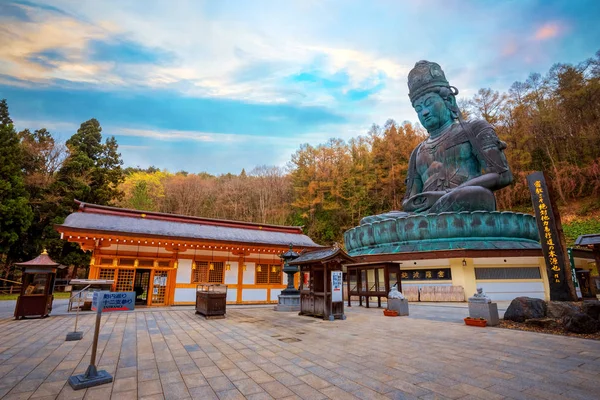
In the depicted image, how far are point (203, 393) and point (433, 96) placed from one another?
1795cm

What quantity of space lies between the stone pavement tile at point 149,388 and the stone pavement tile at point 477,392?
3298mm

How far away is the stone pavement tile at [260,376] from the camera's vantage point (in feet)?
11.3

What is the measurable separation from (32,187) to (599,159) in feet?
148

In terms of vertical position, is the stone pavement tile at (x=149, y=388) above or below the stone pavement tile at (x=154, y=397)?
below

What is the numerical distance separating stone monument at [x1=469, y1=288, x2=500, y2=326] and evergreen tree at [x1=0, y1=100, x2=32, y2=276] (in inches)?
965

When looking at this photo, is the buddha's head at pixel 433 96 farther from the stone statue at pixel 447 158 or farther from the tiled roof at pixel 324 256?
the tiled roof at pixel 324 256

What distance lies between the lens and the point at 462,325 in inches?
282

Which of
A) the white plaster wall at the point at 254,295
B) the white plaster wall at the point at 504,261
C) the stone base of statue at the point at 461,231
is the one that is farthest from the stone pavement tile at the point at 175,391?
the white plaster wall at the point at 504,261

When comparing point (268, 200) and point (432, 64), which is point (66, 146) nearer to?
point (268, 200)

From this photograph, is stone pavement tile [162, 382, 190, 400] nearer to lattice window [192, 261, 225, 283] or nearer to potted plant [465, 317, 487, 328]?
potted plant [465, 317, 487, 328]

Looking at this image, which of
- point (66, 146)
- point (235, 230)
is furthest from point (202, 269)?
point (66, 146)

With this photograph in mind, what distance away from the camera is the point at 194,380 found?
136 inches

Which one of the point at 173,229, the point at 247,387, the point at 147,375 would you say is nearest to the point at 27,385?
the point at 147,375

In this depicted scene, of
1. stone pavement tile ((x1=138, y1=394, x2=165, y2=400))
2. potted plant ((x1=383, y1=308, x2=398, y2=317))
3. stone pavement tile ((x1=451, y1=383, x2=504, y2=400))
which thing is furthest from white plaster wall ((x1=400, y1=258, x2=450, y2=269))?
stone pavement tile ((x1=138, y1=394, x2=165, y2=400))
